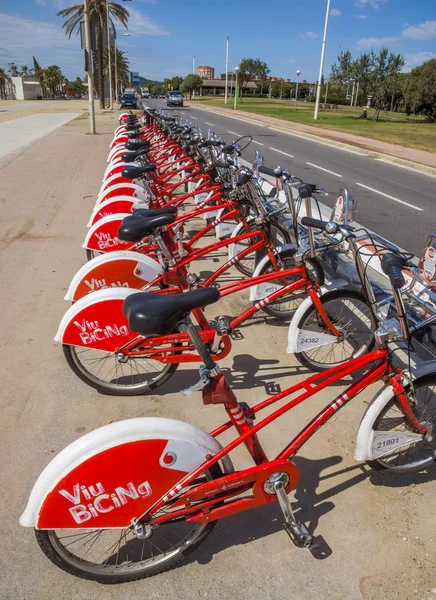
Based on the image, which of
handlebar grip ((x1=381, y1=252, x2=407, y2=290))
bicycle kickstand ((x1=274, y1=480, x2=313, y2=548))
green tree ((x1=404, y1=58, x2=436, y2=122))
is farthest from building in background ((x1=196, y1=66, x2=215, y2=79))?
bicycle kickstand ((x1=274, y1=480, x2=313, y2=548))

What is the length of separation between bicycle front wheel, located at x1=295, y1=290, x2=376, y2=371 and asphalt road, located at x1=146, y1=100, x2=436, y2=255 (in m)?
3.20

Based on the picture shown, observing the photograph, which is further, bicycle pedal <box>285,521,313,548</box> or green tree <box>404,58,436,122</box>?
green tree <box>404,58,436,122</box>

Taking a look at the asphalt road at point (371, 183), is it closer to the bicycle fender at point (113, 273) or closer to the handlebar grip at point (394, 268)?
the bicycle fender at point (113, 273)

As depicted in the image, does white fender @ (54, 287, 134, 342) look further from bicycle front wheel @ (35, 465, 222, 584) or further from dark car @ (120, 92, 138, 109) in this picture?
dark car @ (120, 92, 138, 109)

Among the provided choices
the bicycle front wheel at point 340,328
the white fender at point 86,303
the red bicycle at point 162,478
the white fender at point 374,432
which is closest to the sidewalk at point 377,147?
the bicycle front wheel at point 340,328

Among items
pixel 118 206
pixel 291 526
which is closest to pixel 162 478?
pixel 291 526

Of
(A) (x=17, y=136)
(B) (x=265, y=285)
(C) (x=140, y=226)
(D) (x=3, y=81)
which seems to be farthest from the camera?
(D) (x=3, y=81)

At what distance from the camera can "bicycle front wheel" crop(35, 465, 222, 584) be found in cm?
191

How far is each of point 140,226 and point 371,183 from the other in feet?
31.3

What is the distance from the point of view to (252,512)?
2.31 metres

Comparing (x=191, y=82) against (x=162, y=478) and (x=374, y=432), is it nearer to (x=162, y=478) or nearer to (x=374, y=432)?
(x=374, y=432)

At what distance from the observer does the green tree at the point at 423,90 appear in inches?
1385

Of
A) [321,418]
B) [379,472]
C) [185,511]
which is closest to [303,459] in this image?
[379,472]

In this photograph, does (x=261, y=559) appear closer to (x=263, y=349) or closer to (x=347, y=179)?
(x=263, y=349)
